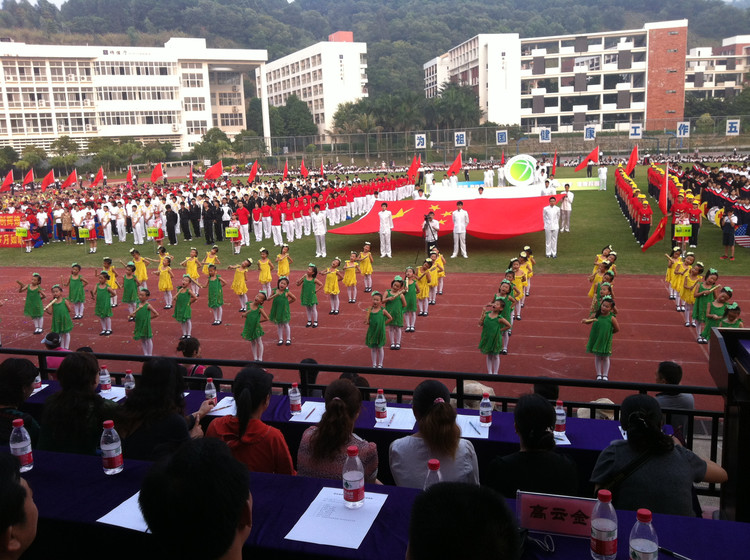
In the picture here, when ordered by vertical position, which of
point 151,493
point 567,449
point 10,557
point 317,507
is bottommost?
point 567,449

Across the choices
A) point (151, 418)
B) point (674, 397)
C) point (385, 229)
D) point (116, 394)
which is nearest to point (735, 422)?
point (674, 397)

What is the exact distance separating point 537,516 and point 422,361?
25.9 ft

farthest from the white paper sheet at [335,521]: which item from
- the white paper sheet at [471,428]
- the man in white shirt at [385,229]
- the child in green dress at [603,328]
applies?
the man in white shirt at [385,229]

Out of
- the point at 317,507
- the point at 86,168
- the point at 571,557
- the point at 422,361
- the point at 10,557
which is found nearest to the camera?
the point at 10,557

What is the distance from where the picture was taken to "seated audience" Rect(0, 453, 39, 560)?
2.18 metres

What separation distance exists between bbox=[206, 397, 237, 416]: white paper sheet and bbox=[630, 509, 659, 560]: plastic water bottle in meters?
3.34

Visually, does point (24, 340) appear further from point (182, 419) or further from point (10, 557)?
point (10, 557)

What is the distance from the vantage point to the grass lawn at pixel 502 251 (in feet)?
55.9

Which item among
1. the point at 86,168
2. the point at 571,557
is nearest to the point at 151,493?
the point at 571,557

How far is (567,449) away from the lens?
14.6 ft

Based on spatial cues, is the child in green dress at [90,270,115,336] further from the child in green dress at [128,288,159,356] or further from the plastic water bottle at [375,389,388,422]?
the plastic water bottle at [375,389,388,422]

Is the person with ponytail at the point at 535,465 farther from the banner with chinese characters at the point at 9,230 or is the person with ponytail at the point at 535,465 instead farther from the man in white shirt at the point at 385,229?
the banner with chinese characters at the point at 9,230

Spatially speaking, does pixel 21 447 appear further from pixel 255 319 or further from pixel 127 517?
pixel 255 319

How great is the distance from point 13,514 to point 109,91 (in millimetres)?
77441
